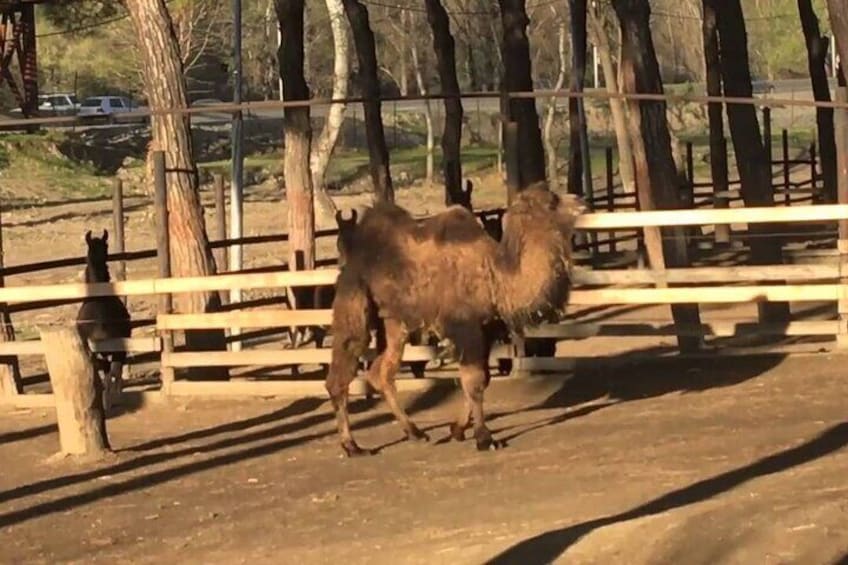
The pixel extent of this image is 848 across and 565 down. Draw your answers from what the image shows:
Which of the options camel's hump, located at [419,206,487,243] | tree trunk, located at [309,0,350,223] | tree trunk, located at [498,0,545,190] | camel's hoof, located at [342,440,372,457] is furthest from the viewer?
tree trunk, located at [309,0,350,223]

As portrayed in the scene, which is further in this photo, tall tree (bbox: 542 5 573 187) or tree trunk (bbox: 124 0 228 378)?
tall tree (bbox: 542 5 573 187)

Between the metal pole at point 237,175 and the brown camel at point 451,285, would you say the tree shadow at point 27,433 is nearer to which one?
the brown camel at point 451,285

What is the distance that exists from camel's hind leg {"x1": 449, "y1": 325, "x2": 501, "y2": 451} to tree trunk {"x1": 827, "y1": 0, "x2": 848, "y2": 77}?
162 inches

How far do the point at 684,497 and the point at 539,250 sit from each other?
2636 millimetres

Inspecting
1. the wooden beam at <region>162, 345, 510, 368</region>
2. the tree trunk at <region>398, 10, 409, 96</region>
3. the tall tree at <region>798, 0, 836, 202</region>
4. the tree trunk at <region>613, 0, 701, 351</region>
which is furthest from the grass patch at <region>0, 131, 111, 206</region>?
the wooden beam at <region>162, 345, 510, 368</region>

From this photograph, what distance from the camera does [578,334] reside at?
582 inches

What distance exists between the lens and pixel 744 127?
21.6 m

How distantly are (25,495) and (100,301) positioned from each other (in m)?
4.16

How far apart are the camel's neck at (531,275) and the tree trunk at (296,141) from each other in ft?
22.9

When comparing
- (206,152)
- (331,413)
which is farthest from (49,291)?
(206,152)

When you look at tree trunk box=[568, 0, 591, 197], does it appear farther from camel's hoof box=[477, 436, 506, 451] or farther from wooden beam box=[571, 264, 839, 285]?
camel's hoof box=[477, 436, 506, 451]

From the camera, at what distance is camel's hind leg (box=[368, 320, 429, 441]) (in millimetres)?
12719

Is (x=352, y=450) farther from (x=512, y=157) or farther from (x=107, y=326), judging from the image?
(x=107, y=326)

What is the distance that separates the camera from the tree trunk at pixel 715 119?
26531 mm
